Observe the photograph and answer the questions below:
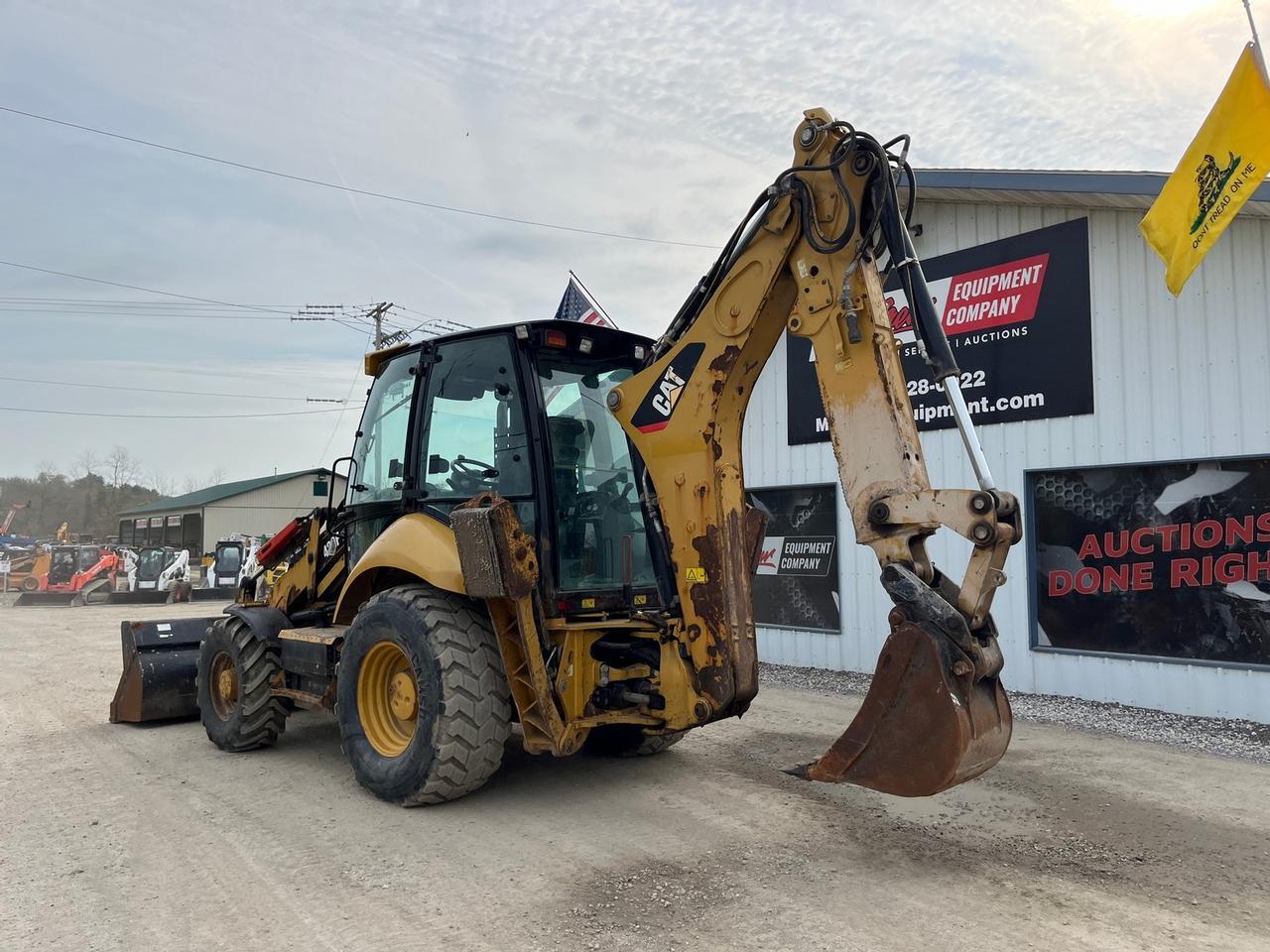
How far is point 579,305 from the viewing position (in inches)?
551

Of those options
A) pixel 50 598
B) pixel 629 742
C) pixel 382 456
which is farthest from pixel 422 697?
pixel 50 598

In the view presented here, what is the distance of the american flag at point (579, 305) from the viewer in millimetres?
13703

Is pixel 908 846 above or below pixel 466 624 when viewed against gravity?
below

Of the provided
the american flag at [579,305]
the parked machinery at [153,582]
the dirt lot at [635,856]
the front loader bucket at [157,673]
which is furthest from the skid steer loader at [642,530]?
the parked machinery at [153,582]

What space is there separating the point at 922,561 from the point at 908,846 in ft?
4.99

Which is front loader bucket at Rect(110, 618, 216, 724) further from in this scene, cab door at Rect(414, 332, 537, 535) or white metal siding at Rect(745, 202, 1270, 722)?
white metal siding at Rect(745, 202, 1270, 722)

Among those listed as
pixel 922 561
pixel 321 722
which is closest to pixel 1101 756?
pixel 922 561

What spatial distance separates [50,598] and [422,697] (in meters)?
24.3

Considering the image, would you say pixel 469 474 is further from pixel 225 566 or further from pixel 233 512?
pixel 233 512

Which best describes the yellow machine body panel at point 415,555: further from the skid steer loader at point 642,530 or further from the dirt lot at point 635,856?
the dirt lot at point 635,856

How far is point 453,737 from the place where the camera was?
4688mm

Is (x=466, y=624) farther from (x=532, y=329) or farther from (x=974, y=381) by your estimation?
(x=974, y=381)

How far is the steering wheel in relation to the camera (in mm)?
5227

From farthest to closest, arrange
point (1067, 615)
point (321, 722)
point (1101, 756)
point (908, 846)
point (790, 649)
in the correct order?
1. point (790, 649)
2. point (1067, 615)
3. point (321, 722)
4. point (1101, 756)
5. point (908, 846)
